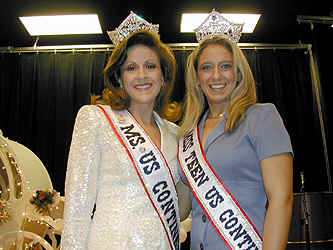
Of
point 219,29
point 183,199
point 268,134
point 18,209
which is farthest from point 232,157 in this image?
point 18,209

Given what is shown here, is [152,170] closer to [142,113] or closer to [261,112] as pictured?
[142,113]

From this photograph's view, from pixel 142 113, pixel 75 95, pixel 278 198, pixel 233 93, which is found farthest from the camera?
pixel 75 95

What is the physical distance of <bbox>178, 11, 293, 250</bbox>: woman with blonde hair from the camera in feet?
4.16

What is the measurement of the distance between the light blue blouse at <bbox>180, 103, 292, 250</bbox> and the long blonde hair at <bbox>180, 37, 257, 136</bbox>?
52mm

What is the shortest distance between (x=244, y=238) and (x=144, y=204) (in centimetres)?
44

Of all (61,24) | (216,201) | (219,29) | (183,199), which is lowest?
(183,199)

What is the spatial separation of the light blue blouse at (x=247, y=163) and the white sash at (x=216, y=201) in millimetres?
28

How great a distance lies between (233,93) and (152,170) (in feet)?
1.74

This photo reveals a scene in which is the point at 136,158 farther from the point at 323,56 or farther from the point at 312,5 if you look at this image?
the point at 323,56

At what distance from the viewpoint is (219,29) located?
5.72 ft

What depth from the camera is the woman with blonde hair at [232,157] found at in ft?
4.16

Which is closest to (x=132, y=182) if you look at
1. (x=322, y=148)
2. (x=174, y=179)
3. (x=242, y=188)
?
(x=174, y=179)

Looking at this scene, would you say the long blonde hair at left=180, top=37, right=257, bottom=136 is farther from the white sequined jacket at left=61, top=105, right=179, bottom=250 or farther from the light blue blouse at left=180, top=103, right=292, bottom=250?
the white sequined jacket at left=61, top=105, right=179, bottom=250

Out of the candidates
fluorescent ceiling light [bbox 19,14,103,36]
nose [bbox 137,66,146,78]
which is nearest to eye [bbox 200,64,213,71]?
nose [bbox 137,66,146,78]
